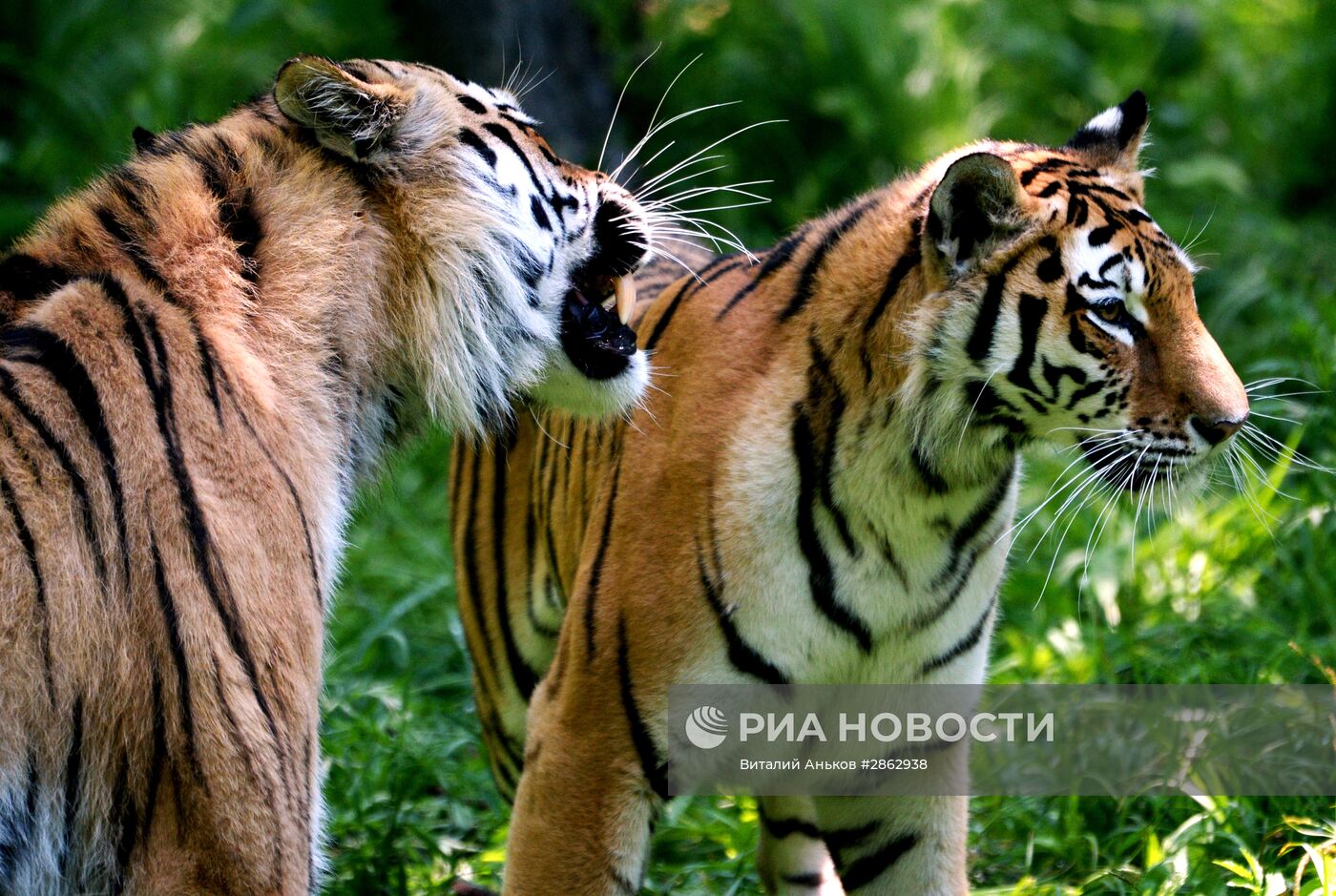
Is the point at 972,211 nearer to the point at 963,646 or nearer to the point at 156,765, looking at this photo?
the point at 963,646

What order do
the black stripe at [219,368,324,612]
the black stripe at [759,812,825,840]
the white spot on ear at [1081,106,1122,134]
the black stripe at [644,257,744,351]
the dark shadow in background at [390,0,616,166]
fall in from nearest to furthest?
the black stripe at [219,368,324,612] → the white spot on ear at [1081,106,1122,134] → the black stripe at [644,257,744,351] → the black stripe at [759,812,825,840] → the dark shadow in background at [390,0,616,166]

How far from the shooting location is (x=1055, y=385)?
2541mm

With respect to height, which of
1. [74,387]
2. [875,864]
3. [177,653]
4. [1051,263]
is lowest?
[177,653]

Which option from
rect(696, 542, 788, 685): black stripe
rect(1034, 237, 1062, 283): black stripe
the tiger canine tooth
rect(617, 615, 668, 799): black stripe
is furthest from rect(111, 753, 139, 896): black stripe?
rect(1034, 237, 1062, 283): black stripe

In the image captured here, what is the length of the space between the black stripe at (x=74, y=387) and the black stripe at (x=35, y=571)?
0.31 feet

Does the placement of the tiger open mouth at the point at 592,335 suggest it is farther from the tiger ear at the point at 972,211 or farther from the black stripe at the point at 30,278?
the black stripe at the point at 30,278

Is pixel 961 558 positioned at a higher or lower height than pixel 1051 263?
lower

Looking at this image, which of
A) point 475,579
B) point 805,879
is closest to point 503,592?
point 475,579

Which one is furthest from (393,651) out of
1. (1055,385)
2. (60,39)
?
(60,39)

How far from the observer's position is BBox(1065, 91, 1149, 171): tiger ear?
9.32 ft

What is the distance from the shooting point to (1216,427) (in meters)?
2.49

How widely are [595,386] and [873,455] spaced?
1.86 ft

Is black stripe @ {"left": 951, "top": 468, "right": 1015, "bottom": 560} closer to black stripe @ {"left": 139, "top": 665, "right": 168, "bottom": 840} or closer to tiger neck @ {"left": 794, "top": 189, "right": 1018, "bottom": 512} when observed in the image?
tiger neck @ {"left": 794, "top": 189, "right": 1018, "bottom": 512}

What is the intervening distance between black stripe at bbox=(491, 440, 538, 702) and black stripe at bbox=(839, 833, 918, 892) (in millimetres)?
924
